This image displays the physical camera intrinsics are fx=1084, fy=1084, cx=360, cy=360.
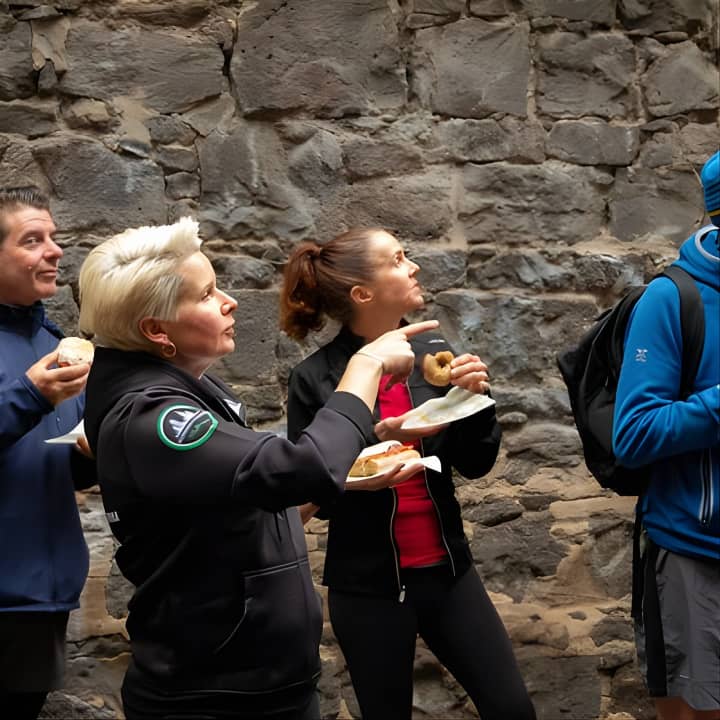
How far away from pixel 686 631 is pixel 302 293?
122 cm

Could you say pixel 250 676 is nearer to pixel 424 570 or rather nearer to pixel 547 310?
pixel 424 570

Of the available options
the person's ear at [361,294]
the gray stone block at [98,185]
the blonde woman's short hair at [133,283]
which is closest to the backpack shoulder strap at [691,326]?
the person's ear at [361,294]

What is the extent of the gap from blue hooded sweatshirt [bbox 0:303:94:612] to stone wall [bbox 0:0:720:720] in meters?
0.81

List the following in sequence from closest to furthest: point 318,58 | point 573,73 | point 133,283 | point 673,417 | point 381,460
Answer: point 133,283 < point 673,417 < point 381,460 < point 318,58 < point 573,73

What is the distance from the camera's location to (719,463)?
2242 mm

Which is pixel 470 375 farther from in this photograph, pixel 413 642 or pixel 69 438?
pixel 69 438

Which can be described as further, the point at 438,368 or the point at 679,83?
the point at 679,83

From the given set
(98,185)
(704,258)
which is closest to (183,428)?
(704,258)

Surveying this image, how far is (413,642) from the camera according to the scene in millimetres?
2582

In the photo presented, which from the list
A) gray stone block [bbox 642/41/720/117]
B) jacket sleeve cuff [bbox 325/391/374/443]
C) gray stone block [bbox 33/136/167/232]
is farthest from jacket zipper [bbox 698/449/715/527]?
gray stone block [bbox 33/136/167/232]

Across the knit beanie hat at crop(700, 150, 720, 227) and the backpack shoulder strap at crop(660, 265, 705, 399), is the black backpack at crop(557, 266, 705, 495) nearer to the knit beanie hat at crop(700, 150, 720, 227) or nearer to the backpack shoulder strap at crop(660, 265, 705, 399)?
the backpack shoulder strap at crop(660, 265, 705, 399)

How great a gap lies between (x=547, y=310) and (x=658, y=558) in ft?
4.47

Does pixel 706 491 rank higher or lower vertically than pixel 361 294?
lower

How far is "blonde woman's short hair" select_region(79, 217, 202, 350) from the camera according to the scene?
1834 millimetres
